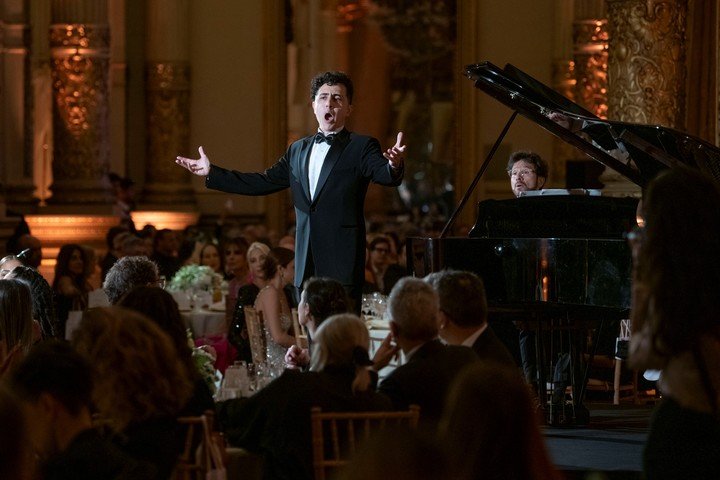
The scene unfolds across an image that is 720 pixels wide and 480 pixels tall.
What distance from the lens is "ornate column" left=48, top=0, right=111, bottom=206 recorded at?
597 inches

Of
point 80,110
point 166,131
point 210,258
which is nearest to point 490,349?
point 210,258

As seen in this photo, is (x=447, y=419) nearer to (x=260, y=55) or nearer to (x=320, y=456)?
(x=320, y=456)

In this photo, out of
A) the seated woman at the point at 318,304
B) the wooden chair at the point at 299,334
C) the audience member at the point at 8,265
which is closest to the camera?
the seated woman at the point at 318,304

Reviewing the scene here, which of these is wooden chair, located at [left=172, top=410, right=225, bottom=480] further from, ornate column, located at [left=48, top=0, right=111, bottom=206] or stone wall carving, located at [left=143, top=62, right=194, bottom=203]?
stone wall carving, located at [left=143, top=62, right=194, bottom=203]

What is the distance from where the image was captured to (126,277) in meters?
5.89

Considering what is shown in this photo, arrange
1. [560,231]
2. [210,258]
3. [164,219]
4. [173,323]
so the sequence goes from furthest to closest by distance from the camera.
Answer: [164,219], [210,258], [560,231], [173,323]

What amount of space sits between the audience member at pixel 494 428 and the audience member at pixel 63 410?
100 centimetres

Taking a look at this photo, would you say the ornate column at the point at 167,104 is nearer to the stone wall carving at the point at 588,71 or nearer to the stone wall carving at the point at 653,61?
the stone wall carving at the point at 588,71

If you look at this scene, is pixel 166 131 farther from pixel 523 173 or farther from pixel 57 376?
pixel 57 376

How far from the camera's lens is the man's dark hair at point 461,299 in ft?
16.7

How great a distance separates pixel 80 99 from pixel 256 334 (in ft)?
28.3

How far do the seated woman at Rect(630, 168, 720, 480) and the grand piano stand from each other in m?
4.18

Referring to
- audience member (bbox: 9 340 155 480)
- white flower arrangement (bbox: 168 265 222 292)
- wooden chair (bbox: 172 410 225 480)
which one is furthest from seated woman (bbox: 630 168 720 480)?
white flower arrangement (bbox: 168 265 222 292)

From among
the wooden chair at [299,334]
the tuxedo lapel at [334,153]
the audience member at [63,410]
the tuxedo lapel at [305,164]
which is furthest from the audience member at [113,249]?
the audience member at [63,410]
